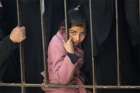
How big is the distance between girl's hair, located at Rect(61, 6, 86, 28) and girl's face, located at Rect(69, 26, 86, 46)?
0.07 ft

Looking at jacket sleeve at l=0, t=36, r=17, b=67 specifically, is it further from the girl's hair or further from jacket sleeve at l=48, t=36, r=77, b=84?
the girl's hair

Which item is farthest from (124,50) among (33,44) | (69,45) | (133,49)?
(33,44)

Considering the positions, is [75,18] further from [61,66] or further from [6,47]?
[6,47]

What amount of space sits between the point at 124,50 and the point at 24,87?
22.0 inches

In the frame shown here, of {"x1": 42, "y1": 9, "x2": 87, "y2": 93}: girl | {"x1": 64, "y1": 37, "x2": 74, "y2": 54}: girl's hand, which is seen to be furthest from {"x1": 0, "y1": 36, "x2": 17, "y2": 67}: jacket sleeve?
{"x1": 64, "y1": 37, "x2": 74, "y2": 54}: girl's hand

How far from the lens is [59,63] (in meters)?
2.90

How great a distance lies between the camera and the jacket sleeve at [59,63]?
2.86 metres

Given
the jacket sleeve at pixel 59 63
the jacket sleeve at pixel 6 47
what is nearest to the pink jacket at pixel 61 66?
the jacket sleeve at pixel 59 63

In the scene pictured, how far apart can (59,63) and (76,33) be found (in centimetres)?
17

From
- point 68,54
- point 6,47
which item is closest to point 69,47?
point 68,54

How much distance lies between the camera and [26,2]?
300cm

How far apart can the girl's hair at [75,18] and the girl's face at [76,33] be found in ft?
0.07

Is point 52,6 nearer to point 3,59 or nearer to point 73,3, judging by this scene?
point 73,3

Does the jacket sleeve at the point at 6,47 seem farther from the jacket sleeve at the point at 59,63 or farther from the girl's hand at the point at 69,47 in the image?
the girl's hand at the point at 69,47
